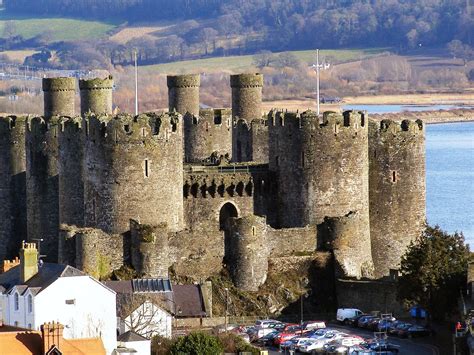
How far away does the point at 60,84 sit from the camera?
61.9m

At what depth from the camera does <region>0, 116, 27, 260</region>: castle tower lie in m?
60.7

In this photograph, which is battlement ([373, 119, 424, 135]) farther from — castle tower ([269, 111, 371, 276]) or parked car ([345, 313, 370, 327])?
parked car ([345, 313, 370, 327])

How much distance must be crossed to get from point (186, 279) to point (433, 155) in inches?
2618

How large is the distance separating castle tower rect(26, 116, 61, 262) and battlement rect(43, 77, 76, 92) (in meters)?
2.96

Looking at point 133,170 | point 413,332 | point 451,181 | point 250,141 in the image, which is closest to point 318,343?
point 413,332

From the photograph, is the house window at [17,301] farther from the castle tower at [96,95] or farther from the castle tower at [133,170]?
the castle tower at [96,95]

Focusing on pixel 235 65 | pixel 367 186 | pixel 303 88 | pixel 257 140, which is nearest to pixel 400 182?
pixel 367 186

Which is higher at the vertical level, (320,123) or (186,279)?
(320,123)

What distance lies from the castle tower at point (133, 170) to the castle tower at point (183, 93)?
10.7m

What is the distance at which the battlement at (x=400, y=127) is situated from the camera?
190 ft

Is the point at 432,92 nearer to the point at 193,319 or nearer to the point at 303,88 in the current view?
the point at 303,88

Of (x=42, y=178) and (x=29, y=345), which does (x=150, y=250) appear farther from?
(x=29, y=345)

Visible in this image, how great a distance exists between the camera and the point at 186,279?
53688 millimetres

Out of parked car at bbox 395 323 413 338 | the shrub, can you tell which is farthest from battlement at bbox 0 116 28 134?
the shrub
